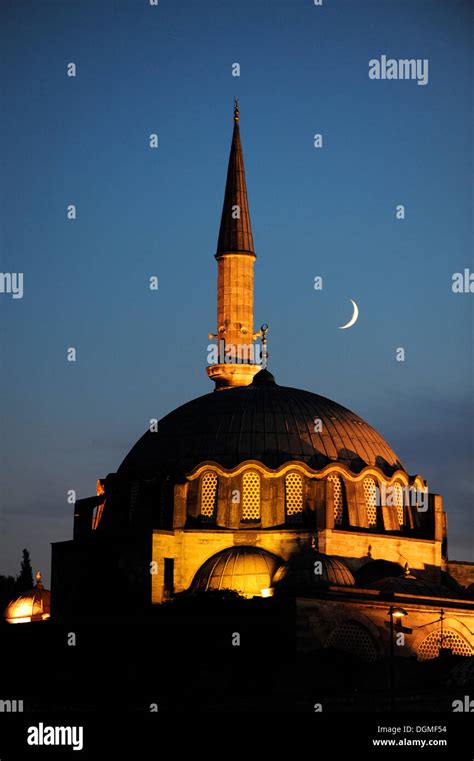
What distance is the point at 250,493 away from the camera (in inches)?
3219

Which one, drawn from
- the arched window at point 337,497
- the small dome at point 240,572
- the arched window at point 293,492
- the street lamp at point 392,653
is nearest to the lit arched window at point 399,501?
the arched window at point 337,497

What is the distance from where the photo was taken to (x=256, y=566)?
78875mm

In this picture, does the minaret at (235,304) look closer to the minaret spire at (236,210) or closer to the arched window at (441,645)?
the minaret spire at (236,210)

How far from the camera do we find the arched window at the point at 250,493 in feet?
267

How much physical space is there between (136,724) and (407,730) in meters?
8.80

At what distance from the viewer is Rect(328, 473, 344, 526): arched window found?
81.7 meters

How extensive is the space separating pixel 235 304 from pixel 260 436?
10.8 m

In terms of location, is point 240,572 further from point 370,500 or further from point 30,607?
point 30,607

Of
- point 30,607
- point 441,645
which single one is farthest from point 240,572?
point 30,607

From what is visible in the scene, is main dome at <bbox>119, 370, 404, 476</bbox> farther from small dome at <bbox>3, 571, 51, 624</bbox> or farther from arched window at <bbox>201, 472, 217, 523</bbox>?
small dome at <bbox>3, 571, 51, 624</bbox>

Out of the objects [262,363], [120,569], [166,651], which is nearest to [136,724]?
[166,651]

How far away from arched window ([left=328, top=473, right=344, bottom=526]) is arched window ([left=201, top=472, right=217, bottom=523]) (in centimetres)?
412

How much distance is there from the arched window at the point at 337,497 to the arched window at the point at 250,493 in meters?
2.62

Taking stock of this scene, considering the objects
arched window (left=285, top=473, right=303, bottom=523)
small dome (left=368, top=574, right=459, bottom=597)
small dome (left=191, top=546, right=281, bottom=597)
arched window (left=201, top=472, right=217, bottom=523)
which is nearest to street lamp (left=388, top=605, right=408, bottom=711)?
small dome (left=368, top=574, right=459, bottom=597)
